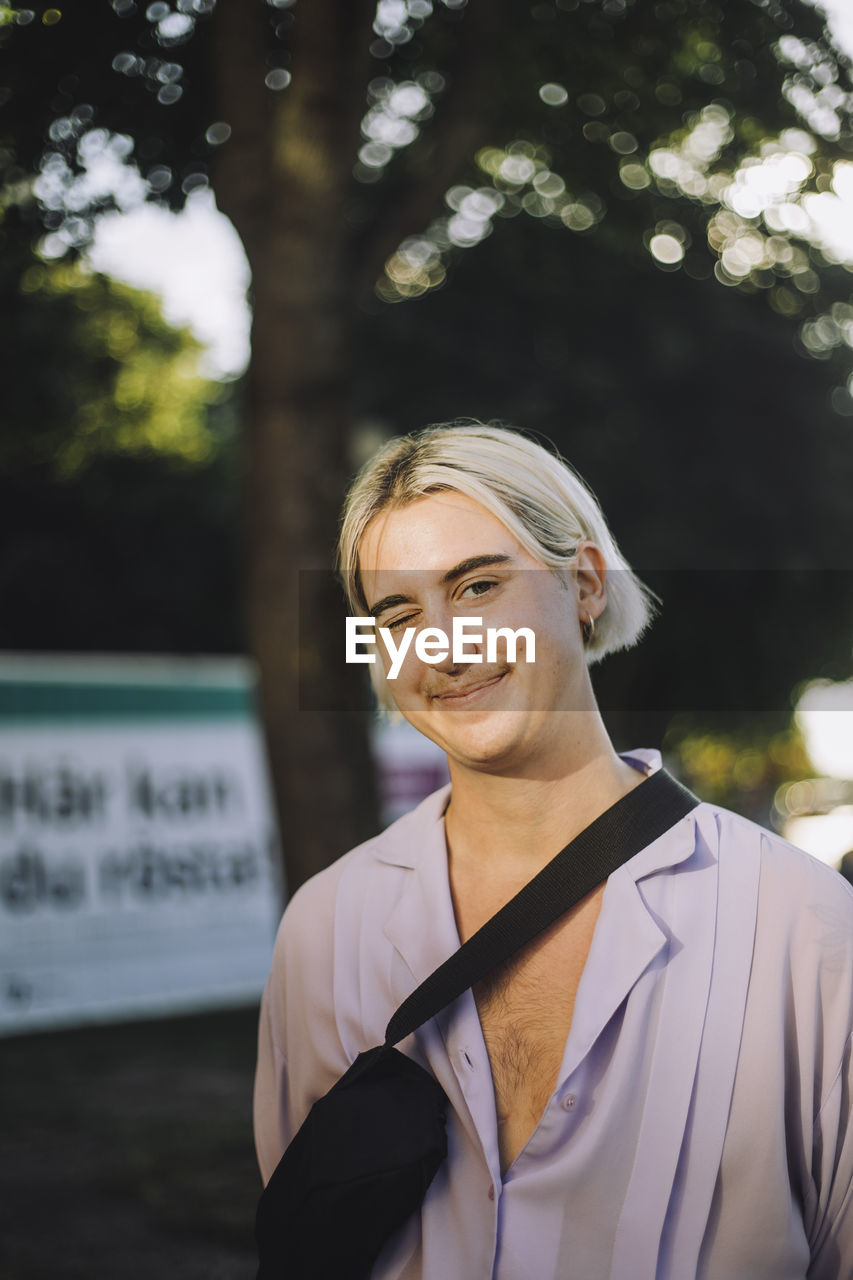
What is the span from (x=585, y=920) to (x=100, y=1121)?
612 centimetres

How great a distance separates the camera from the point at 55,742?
371 inches

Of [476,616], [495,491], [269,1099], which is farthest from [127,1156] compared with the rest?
[495,491]

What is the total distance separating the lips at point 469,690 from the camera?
2098 millimetres

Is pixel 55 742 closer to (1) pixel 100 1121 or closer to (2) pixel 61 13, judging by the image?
(1) pixel 100 1121

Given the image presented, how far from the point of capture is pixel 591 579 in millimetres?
2350

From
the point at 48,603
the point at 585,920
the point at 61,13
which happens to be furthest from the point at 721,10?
the point at 48,603

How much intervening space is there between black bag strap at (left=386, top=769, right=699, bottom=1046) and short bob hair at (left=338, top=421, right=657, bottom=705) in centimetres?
36

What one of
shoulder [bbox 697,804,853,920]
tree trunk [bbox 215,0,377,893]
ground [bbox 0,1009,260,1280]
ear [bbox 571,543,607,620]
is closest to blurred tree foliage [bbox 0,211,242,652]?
ground [bbox 0,1009,260,1280]

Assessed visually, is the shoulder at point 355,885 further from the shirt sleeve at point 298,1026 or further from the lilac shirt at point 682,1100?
the lilac shirt at point 682,1100

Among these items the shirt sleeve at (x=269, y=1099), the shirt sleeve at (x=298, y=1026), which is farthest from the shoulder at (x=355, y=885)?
the shirt sleeve at (x=269, y=1099)

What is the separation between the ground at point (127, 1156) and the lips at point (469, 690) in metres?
3.76

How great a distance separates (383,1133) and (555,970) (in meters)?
0.39

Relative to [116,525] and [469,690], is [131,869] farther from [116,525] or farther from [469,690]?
[116,525]

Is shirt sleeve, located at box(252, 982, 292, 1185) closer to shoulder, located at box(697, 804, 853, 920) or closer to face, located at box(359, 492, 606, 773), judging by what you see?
face, located at box(359, 492, 606, 773)
